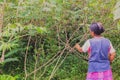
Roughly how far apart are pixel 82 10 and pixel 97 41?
1.56 metres

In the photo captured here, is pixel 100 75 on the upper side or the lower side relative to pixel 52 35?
lower

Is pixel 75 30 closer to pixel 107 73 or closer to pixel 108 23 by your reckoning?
pixel 108 23

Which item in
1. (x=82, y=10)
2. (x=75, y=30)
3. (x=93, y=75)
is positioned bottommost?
(x=93, y=75)

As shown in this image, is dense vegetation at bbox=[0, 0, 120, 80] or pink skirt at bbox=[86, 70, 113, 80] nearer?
pink skirt at bbox=[86, 70, 113, 80]

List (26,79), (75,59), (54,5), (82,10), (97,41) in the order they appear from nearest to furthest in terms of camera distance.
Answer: (97,41) < (54,5) < (82,10) < (26,79) < (75,59)

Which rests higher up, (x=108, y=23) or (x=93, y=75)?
(x=108, y=23)

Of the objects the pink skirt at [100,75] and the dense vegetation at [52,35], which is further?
the dense vegetation at [52,35]

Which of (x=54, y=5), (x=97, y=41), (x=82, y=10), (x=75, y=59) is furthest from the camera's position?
(x=75, y=59)

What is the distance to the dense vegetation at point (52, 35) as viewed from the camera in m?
4.94

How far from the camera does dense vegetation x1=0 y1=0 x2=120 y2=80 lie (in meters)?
4.94

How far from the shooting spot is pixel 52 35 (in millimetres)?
5746

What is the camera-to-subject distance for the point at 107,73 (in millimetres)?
3797

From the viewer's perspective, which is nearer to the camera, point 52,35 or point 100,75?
point 100,75

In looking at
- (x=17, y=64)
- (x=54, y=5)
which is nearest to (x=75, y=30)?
(x=54, y=5)
